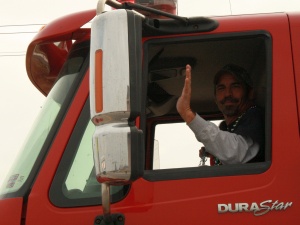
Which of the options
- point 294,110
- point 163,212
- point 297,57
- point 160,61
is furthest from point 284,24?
point 163,212

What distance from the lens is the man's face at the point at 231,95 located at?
3764 mm

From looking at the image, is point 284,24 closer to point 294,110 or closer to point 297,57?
point 297,57

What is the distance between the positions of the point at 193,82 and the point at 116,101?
1.40 metres

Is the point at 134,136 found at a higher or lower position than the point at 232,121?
lower

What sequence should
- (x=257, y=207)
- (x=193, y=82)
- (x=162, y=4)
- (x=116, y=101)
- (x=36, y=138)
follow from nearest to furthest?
(x=116, y=101) < (x=257, y=207) < (x=36, y=138) < (x=162, y=4) < (x=193, y=82)

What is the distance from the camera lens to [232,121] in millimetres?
3771

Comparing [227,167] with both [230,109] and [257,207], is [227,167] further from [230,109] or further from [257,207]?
[230,109]

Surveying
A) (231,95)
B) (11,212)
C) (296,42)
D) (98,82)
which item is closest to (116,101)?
(98,82)

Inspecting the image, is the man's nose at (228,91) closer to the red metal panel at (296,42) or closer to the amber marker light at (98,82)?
the red metal panel at (296,42)

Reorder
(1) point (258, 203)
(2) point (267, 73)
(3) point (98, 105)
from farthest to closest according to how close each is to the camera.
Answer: (2) point (267, 73) < (1) point (258, 203) < (3) point (98, 105)

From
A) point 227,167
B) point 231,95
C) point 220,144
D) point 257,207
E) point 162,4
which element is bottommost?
point 257,207

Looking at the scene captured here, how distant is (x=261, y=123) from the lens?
140 inches

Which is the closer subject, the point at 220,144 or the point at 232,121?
the point at 220,144

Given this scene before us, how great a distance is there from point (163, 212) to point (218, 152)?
1.30 ft
